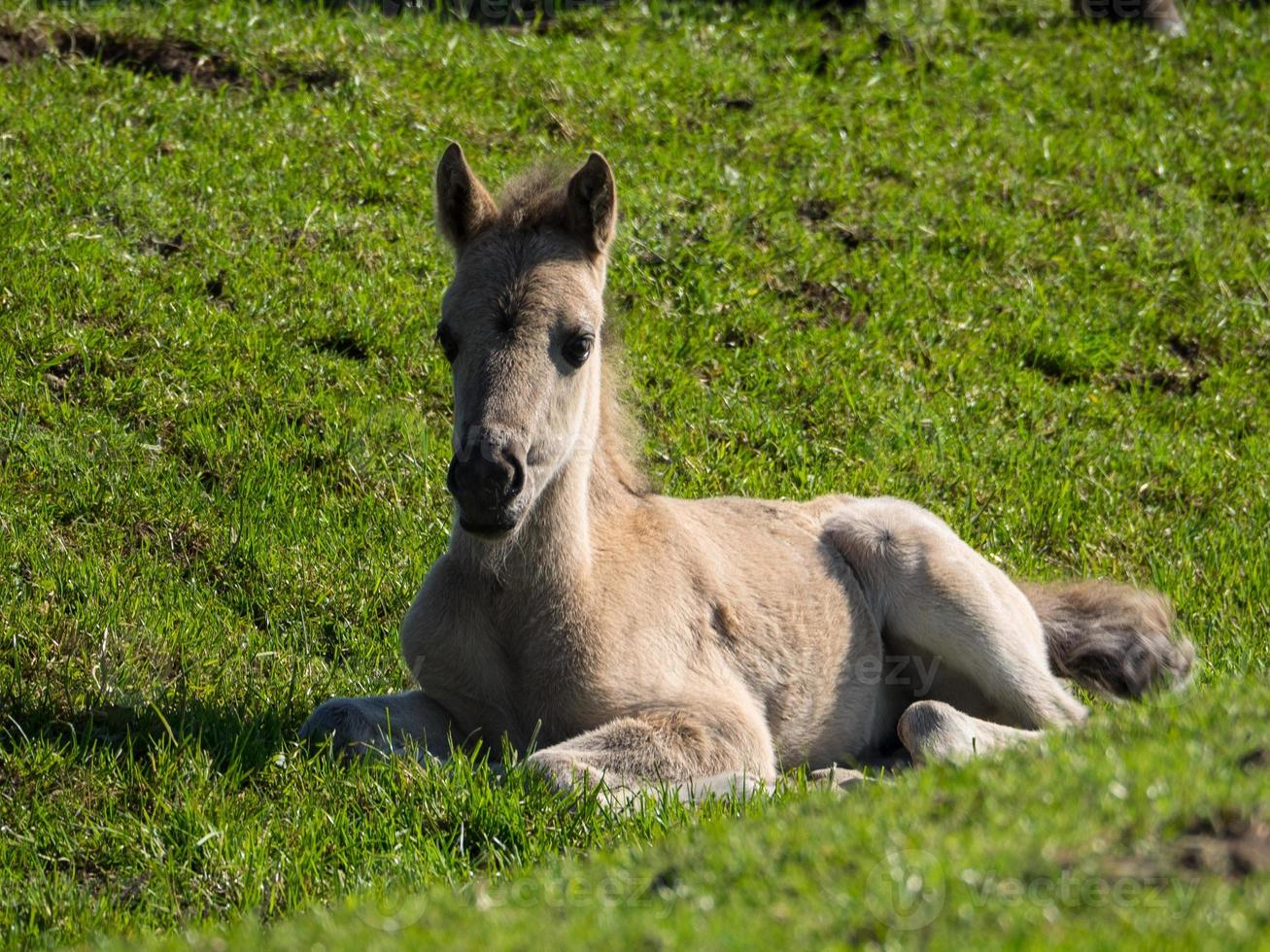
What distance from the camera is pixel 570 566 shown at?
230 inches

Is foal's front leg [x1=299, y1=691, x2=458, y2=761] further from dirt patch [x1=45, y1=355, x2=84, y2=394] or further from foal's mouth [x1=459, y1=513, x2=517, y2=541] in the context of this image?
dirt patch [x1=45, y1=355, x2=84, y2=394]

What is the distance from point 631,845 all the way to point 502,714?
138cm

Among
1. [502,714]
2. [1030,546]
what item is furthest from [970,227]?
[502,714]

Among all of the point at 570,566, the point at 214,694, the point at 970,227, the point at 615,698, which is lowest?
the point at 214,694

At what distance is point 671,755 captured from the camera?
5461 millimetres

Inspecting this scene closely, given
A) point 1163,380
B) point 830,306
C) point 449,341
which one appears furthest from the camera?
point 1163,380

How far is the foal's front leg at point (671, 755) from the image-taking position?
17.0ft

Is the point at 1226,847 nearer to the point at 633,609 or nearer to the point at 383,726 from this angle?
the point at 633,609

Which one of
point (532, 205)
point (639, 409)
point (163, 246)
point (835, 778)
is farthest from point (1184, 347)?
point (163, 246)

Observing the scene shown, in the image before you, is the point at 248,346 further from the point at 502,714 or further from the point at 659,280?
the point at 502,714

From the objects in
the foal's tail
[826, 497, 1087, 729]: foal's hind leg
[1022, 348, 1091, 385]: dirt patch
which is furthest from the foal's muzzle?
[1022, 348, 1091, 385]: dirt patch

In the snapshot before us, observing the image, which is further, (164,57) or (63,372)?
(164,57)

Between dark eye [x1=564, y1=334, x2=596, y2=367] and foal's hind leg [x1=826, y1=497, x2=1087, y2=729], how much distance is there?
1.85 m

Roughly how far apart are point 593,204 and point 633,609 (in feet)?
5.20
